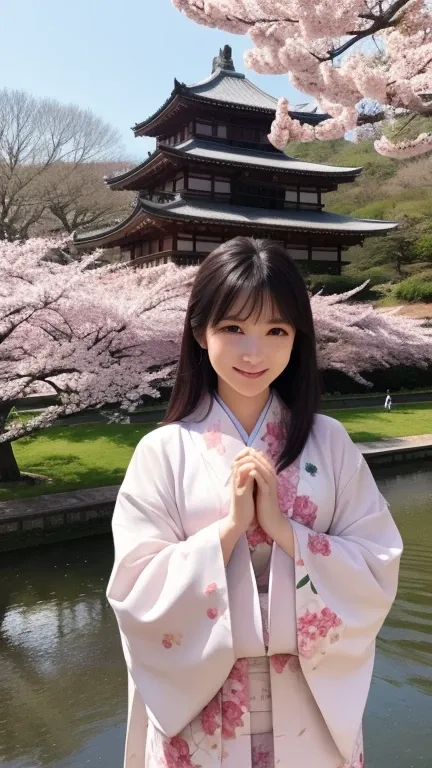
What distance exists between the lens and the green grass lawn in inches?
323

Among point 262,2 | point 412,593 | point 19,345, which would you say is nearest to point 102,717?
point 412,593

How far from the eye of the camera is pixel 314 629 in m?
1.20

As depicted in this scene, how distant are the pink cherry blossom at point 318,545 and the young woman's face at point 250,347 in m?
0.34

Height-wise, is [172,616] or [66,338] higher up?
[66,338]

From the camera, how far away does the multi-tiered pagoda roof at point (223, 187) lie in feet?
53.6

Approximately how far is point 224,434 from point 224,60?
23.5 m

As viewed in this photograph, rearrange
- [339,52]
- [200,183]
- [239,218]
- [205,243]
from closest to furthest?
[339,52]
[239,218]
[205,243]
[200,183]

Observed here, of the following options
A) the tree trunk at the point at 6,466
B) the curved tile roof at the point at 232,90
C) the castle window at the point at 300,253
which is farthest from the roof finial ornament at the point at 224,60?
the tree trunk at the point at 6,466

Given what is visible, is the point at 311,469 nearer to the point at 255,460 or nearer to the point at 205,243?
the point at 255,460

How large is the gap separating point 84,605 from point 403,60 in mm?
5535

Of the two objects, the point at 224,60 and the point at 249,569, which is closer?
the point at 249,569

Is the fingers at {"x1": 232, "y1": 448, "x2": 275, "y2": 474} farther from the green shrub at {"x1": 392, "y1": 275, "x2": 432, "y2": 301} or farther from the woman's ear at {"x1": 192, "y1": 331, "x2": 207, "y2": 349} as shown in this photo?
the green shrub at {"x1": 392, "y1": 275, "x2": 432, "y2": 301}

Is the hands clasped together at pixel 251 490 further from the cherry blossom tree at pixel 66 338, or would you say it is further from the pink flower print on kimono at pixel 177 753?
the cherry blossom tree at pixel 66 338

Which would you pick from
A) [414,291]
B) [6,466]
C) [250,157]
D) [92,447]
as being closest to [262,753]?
[6,466]
